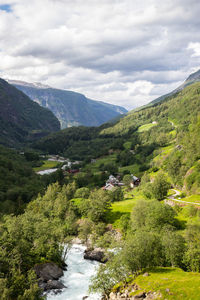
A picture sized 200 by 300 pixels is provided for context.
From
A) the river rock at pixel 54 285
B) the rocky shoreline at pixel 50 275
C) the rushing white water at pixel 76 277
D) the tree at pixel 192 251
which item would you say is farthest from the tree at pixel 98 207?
the tree at pixel 192 251

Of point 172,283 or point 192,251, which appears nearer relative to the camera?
point 172,283

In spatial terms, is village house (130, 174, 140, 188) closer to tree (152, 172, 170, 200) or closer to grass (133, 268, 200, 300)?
tree (152, 172, 170, 200)

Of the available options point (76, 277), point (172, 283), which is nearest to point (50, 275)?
point (76, 277)

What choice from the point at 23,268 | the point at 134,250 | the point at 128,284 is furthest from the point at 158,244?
the point at 23,268

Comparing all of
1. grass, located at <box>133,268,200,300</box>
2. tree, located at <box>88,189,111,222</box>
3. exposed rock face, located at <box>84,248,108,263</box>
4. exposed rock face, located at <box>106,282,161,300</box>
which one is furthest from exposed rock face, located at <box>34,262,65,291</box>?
tree, located at <box>88,189,111,222</box>

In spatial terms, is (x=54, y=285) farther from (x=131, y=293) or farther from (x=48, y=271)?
(x=131, y=293)

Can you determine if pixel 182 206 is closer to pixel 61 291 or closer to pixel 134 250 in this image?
pixel 134 250
